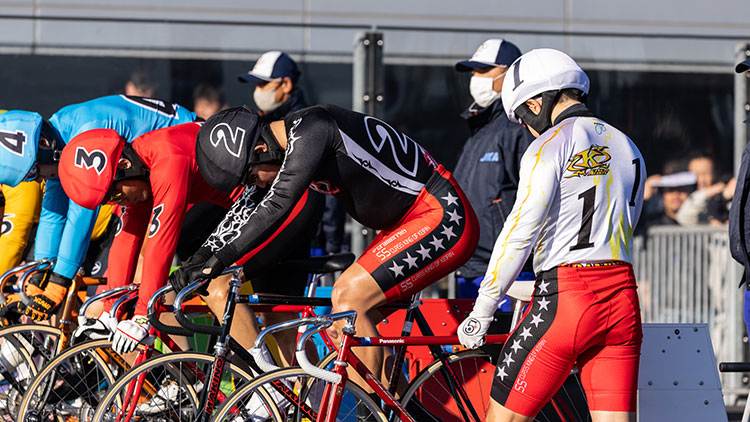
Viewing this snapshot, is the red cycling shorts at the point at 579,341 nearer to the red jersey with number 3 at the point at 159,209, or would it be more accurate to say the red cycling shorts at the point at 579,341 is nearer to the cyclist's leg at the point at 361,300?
the cyclist's leg at the point at 361,300

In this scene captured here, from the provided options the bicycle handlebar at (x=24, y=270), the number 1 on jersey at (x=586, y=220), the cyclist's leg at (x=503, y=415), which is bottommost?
the cyclist's leg at (x=503, y=415)

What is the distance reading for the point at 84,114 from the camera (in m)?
6.58

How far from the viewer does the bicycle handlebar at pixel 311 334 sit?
4.23 m

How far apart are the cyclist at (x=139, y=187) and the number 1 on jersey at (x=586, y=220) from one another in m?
2.05

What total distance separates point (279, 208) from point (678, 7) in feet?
27.5

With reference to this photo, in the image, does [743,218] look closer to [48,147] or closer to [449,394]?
[449,394]

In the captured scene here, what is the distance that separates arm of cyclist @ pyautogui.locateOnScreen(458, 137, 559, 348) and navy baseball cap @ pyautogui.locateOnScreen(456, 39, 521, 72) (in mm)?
2930

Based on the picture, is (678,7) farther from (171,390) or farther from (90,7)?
(171,390)

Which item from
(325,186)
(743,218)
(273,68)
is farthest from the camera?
(273,68)

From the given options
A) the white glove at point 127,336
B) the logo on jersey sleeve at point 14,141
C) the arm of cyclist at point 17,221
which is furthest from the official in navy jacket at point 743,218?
the arm of cyclist at point 17,221

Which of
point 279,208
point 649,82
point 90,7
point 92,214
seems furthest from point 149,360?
point 90,7

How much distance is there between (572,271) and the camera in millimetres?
3975

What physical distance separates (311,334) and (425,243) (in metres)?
0.89

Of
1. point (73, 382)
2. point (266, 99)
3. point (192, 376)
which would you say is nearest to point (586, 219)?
point (192, 376)
